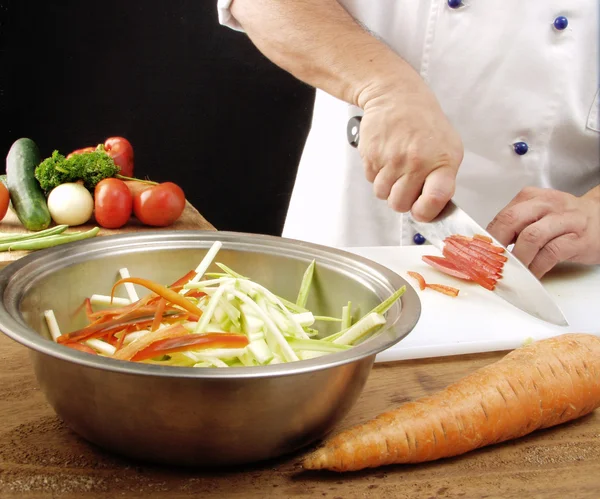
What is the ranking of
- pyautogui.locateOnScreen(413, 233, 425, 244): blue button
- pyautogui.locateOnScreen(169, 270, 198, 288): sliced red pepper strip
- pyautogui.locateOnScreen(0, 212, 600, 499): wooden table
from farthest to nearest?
pyautogui.locateOnScreen(413, 233, 425, 244): blue button, pyautogui.locateOnScreen(169, 270, 198, 288): sliced red pepper strip, pyautogui.locateOnScreen(0, 212, 600, 499): wooden table

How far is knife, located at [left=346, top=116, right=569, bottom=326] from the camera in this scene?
1.72 metres

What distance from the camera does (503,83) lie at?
229 cm

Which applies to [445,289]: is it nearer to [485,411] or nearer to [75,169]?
[485,411]

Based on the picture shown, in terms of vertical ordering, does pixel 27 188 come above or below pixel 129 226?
above

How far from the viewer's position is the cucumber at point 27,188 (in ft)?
8.86

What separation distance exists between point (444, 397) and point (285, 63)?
4.16ft

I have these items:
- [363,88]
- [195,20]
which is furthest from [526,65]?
[195,20]

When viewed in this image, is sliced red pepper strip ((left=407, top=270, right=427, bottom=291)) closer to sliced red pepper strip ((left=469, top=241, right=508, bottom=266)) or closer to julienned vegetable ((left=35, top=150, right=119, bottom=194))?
sliced red pepper strip ((left=469, top=241, right=508, bottom=266))

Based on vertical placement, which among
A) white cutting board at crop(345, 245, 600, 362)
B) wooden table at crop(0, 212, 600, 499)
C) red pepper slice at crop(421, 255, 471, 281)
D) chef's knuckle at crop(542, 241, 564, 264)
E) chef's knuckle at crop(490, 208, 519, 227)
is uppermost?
chef's knuckle at crop(490, 208, 519, 227)

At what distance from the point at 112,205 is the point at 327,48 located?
1.23m

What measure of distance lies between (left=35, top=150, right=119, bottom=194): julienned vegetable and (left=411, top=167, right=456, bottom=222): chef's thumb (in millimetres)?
1684

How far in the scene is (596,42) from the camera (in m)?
2.23

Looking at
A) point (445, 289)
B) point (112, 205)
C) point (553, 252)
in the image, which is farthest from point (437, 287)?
point (112, 205)

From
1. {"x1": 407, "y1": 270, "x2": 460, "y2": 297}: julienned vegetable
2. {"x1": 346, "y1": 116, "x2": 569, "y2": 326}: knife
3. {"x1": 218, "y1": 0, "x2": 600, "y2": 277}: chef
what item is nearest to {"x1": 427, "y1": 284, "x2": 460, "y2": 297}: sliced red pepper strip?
{"x1": 407, "y1": 270, "x2": 460, "y2": 297}: julienned vegetable
